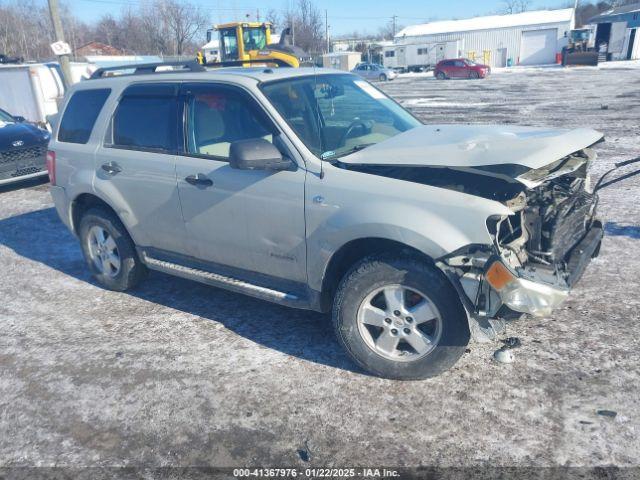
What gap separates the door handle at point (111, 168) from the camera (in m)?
4.61

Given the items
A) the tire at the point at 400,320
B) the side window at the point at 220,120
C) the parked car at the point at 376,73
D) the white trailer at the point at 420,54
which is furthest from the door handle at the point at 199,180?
the white trailer at the point at 420,54

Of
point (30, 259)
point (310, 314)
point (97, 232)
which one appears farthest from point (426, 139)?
point (30, 259)

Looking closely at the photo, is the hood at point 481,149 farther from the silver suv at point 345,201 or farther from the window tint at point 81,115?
the window tint at point 81,115

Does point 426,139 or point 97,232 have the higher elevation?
point 426,139

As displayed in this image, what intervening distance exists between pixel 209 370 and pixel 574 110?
649 inches

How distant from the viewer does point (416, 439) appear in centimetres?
296

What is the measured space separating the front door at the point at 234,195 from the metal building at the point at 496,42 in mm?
52711

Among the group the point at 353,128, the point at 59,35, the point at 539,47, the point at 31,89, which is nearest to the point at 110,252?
the point at 353,128

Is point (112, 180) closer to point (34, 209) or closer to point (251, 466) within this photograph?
point (251, 466)

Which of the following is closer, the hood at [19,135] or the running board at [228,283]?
the running board at [228,283]

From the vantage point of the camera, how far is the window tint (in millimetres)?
4852

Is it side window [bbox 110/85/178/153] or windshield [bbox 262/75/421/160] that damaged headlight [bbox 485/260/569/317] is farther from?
side window [bbox 110/85/178/153]

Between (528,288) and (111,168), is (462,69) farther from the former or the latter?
(528,288)

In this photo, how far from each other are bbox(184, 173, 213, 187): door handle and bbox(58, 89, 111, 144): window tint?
139 cm
